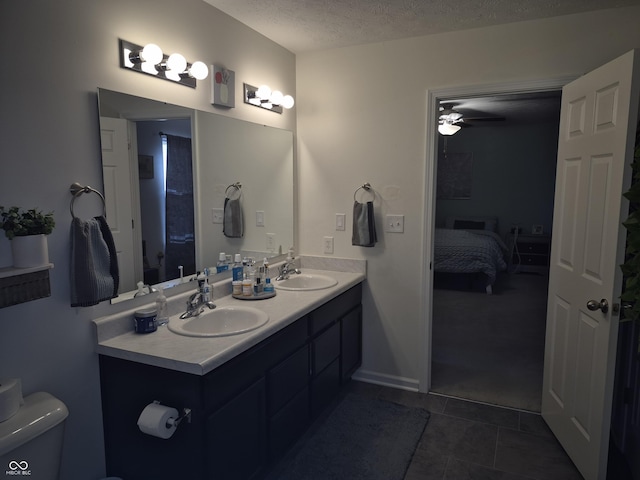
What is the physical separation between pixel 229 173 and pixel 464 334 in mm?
2852

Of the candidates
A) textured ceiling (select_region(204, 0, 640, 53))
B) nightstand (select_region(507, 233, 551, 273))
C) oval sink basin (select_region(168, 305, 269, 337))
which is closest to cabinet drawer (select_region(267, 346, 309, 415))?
oval sink basin (select_region(168, 305, 269, 337))

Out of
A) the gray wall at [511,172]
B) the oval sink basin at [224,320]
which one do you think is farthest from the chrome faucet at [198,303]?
the gray wall at [511,172]

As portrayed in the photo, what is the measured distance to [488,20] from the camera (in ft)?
8.34

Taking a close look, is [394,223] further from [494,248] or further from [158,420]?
[494,248]

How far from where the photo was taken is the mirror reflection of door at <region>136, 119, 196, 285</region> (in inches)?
78.5

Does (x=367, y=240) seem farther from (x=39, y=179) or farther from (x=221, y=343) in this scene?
(x=39, y=179)

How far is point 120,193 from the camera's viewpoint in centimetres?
186

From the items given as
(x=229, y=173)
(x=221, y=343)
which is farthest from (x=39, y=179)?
(x=229, y=173)

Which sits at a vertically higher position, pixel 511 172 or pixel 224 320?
pixel 511 172

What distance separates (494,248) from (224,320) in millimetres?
4702

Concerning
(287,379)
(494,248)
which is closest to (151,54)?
(287,379)

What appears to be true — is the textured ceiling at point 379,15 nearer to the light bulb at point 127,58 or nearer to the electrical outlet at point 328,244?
the light bulb at point 127,58

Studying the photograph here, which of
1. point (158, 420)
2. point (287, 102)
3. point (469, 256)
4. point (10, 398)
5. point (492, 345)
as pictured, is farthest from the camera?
point (469, 256)

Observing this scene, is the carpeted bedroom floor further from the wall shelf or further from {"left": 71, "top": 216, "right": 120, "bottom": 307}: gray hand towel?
the wall shelf
